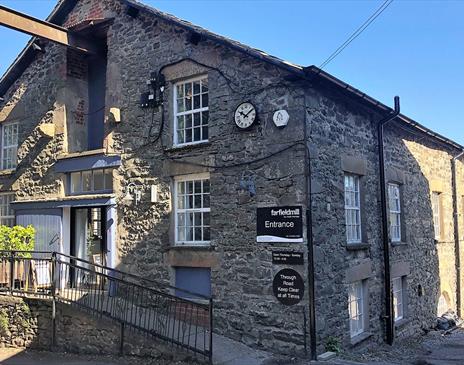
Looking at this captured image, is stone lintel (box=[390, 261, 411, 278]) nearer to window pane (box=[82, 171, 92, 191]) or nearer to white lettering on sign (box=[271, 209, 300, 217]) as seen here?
white lettering on sign (box=[271, 209, 300, 217])

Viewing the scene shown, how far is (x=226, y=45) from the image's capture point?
9.21 meters

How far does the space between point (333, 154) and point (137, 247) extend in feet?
15.4

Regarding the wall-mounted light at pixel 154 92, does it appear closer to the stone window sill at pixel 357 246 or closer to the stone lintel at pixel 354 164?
the stone lintel at pixel 354 164

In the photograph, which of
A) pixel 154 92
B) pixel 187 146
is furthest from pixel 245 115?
pixel 154 92

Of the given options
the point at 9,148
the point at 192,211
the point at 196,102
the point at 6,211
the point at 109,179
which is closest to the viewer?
the point at 192,211

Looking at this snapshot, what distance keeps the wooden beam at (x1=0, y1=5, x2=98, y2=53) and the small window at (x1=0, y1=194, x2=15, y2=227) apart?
4684mm

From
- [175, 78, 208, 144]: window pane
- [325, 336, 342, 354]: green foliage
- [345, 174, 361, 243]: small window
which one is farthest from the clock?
[325, 336, 342, 354]: green foliage

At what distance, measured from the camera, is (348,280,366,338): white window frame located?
31.7ft

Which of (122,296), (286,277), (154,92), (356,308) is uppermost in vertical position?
(154,92)

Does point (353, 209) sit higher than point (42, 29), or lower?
lower

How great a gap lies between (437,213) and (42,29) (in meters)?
12.7

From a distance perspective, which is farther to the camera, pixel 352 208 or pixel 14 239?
pixel 14 239

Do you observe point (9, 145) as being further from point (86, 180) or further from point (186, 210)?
point (186, 210)

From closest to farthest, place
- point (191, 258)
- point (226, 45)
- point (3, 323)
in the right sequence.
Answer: point (226, 45)
point (191, 258)
point (3, 323)
